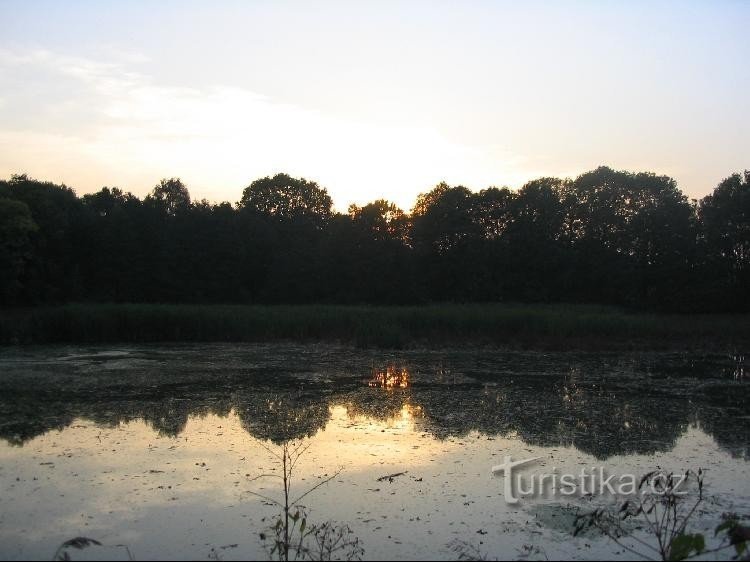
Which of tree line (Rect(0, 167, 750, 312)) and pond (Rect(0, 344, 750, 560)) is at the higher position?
tree line (Rect(0, 167, 750, 312))

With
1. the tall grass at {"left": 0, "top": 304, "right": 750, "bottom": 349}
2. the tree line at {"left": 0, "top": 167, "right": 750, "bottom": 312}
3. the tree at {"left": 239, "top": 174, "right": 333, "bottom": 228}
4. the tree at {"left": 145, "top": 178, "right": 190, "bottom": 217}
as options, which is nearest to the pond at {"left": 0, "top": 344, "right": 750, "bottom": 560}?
the tall grass at {"left": 0, "top": 304, "right": 750, "bottom": 349}

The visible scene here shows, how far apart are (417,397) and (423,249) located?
73.1ft

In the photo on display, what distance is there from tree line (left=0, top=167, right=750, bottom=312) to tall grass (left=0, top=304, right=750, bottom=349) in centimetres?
932

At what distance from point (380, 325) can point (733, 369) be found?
6.44 metres

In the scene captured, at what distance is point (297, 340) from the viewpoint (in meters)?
14.0

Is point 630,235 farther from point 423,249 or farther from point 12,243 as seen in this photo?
point 12,243

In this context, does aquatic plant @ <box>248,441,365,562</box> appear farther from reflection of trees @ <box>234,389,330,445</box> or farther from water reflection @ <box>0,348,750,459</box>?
water reflection @ <box>0,348,750,459</box>

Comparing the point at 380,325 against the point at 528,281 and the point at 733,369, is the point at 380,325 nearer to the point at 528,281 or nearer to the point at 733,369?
the point at 733,369

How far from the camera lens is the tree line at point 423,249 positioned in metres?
24.4

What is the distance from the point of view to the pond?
136 inches

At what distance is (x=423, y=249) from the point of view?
29562 millimetres

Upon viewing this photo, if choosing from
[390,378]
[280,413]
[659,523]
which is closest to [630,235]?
[390,378]

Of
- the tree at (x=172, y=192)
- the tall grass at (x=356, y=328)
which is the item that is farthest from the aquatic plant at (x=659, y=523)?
the tree at (x=172, y=192)

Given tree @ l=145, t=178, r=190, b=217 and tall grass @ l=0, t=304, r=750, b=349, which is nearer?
tall grass @ l=0, t=304, r=750, b=349
